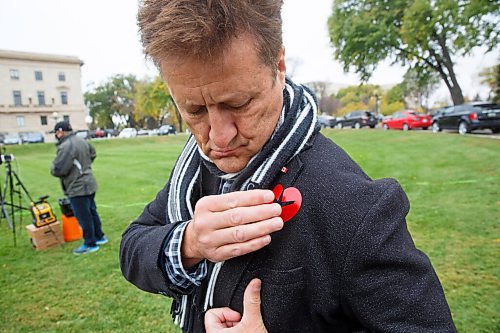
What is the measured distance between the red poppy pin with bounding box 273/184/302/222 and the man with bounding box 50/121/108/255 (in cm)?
550

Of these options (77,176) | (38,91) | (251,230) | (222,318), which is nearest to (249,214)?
(251,230)

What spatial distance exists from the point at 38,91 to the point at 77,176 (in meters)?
66.1

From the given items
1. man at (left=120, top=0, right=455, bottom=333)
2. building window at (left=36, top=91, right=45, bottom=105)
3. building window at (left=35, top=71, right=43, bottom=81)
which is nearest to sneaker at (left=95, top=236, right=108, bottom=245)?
man at (left=120, top=0, right=455, bottom=333)

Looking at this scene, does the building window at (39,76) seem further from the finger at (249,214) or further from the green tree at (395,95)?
the finger at (249,214)

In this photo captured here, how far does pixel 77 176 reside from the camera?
579 cm

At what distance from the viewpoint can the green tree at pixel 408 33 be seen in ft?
70.6

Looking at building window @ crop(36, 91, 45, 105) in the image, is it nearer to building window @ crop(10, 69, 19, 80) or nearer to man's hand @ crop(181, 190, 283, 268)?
building window @ crop(10, 69, 19, 80)

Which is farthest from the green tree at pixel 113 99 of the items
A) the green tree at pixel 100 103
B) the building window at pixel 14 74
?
the building window at pixel 14 74

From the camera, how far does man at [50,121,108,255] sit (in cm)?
577

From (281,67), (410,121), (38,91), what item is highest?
(38,91)

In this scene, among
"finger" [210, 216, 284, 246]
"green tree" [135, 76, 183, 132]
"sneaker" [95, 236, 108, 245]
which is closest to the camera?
"finger" [210, 216, 284, 246]

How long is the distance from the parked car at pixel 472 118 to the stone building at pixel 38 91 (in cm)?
5530

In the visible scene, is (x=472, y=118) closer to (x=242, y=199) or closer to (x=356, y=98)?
(x=242, y=199)

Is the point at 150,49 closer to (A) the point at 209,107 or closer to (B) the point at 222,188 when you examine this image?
(A) the point at 209,107
